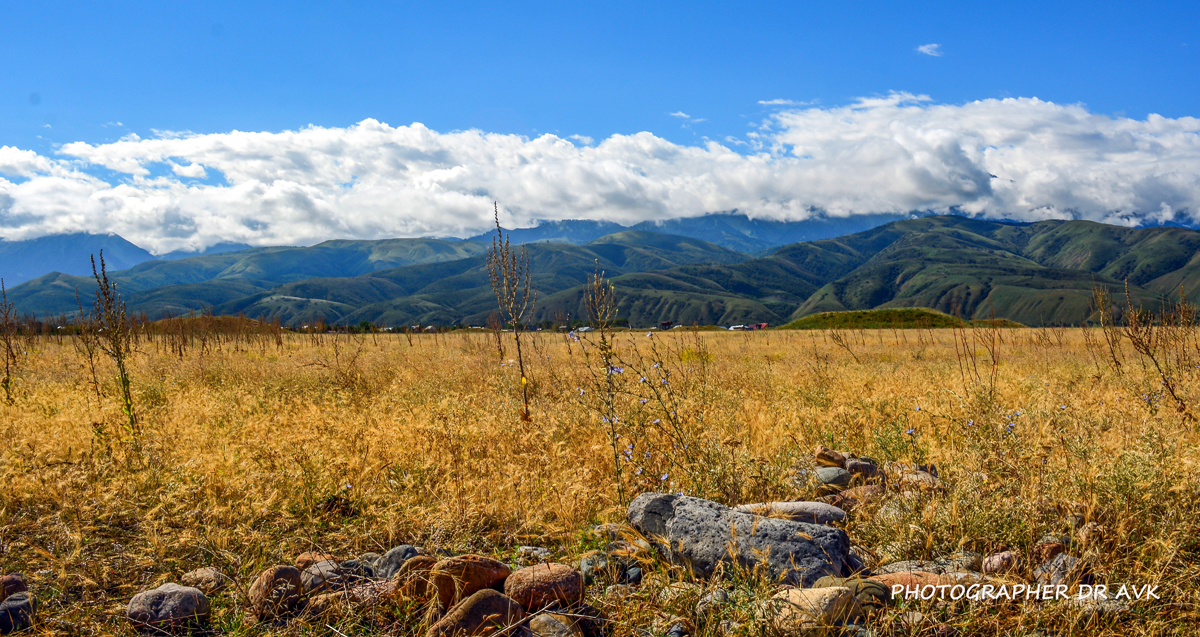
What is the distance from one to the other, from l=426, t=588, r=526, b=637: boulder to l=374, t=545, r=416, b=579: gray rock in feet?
2.77

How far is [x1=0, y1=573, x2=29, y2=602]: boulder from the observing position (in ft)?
11.7

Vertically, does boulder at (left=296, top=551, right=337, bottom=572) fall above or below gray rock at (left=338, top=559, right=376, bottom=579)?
above

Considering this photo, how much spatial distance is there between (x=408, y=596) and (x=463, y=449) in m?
2.81

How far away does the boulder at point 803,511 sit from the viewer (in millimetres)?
4066

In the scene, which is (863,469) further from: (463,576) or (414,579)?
(414,579)

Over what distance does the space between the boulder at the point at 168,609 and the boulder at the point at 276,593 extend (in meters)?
0.27

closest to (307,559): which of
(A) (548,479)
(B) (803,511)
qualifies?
(A) (548,479)

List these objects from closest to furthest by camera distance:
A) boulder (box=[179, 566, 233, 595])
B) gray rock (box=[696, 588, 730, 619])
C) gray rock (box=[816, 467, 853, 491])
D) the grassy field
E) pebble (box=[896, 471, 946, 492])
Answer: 1. gray rock (box=[696, 588, 730, 619])
2. the grassy field
3. boulder (box=[179, 566, 233, 595])
4. pebble (box=[896, 471, 946, 492])
5. gray rock (box=[816, 467, 853, 491])

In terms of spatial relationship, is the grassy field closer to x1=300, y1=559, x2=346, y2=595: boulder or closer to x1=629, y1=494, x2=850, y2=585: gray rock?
x1=300, y1=559, x2=346, y2=595: boulder

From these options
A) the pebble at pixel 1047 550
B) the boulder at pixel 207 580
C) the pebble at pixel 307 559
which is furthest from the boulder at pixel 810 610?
the boulder at pixel 207 580

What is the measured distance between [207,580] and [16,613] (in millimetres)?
926

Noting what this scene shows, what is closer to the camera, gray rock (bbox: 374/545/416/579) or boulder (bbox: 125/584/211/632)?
boulder (bbox: 125/584/211/632)

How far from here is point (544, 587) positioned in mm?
3445

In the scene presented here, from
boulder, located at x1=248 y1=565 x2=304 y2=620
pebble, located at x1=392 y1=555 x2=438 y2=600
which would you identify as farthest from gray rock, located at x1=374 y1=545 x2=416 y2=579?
boulder, located at x1=248 y1=565 x2=304 y2=620
